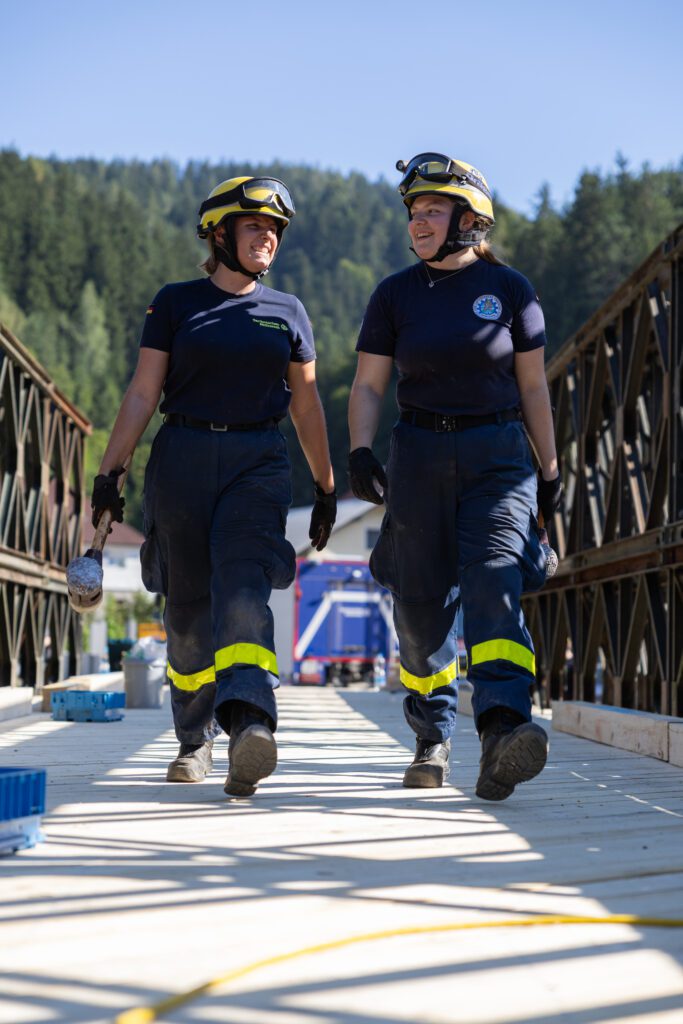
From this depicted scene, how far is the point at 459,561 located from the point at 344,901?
1.92 meters

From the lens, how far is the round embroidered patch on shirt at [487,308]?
14.3 feet

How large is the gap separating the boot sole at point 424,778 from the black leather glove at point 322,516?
829 mm

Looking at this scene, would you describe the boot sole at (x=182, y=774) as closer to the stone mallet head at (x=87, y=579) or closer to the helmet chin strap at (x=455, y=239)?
the stone mallet head at (x=87, y=579)

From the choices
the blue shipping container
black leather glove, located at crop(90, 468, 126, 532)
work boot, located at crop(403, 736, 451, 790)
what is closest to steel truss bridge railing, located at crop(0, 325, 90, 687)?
black leather glove, located at crop(90, 468, 126, 532)

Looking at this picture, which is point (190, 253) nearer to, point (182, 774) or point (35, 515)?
point (35, 515)

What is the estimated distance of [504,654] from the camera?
13.0 ft

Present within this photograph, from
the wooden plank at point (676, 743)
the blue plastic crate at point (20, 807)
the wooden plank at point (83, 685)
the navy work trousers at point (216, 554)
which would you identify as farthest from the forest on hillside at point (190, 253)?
the blue plastic crate at point (20, 807)

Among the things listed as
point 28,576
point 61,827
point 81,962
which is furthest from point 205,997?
point 28,576

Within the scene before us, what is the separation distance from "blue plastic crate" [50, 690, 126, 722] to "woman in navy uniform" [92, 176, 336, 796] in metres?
4.34

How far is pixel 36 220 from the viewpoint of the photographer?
107m

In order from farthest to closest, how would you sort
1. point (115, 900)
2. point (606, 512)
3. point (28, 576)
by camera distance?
point (28, 576) → point (606, 512) → point (115, 900)

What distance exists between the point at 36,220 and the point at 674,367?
106 m

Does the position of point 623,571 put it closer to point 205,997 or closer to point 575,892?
point 575,892

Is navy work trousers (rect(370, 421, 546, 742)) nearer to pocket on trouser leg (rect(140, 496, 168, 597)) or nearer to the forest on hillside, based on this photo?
pocket on trouser leg (rect(140, 496, 168, 597))
